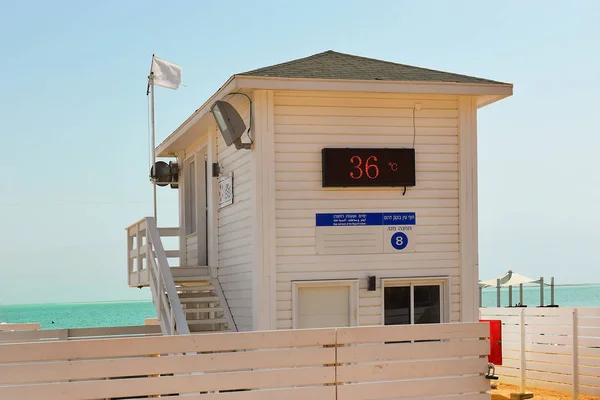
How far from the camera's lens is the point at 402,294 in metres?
14.5

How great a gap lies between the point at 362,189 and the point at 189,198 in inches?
245

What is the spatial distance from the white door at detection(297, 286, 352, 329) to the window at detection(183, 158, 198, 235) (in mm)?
5663

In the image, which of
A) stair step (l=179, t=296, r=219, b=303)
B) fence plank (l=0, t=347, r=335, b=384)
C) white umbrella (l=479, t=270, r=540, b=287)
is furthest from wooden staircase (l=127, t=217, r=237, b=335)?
white umbrella (l=479, t=270, r=540, b=287)

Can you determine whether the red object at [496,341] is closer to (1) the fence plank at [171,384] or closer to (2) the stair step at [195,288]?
(2) the stair step at [195,288]

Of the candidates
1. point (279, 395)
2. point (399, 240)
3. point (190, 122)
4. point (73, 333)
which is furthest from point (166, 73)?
point (279, 395)

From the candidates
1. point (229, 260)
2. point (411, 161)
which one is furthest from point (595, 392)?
point (229, 260)

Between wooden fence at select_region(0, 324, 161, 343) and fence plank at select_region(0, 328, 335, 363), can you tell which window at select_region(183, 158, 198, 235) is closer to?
wooden fence at select_region(0, 324, 161, 343)

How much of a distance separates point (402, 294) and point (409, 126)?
2.45m

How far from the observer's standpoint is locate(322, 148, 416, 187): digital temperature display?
555 inches

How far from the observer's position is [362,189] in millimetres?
14305

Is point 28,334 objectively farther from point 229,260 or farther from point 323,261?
point 323,261

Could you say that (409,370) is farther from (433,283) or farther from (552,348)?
(552,348)

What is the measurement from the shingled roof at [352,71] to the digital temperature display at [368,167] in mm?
1059

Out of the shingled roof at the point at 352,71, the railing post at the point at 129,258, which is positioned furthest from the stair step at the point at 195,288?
the shingled roof at the point at 352,71
